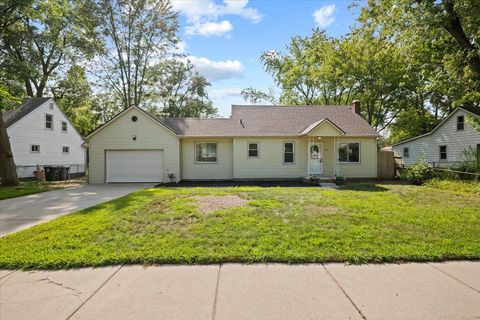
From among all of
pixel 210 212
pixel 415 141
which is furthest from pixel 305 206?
pixel 415 141

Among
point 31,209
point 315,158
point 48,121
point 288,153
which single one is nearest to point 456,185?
point 315,158

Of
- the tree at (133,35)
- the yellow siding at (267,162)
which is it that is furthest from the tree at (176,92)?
the yellow siding at (267,162)

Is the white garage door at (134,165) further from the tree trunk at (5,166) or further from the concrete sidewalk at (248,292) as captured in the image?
the concrete sidewalk at (248,292)

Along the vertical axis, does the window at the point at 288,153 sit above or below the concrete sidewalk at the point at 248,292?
above

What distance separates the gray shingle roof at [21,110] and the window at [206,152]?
1318 cm

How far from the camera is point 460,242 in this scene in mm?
4629

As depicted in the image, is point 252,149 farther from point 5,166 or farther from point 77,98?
point 77,98

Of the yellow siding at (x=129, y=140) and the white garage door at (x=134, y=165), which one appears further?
the white garage door at (x=134, y=165)

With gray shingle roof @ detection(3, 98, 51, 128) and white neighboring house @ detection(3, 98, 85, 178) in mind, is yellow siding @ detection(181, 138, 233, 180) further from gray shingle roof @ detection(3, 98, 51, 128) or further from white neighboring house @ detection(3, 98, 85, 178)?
gray shingle roof @ detection(3, 98, 51, 128)

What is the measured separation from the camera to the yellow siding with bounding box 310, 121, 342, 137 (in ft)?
48.9

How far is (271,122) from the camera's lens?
17.2 meters

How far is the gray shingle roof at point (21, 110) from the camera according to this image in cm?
1866

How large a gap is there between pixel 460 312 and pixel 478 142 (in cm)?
2269

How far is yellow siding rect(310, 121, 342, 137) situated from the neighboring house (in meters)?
0.16
